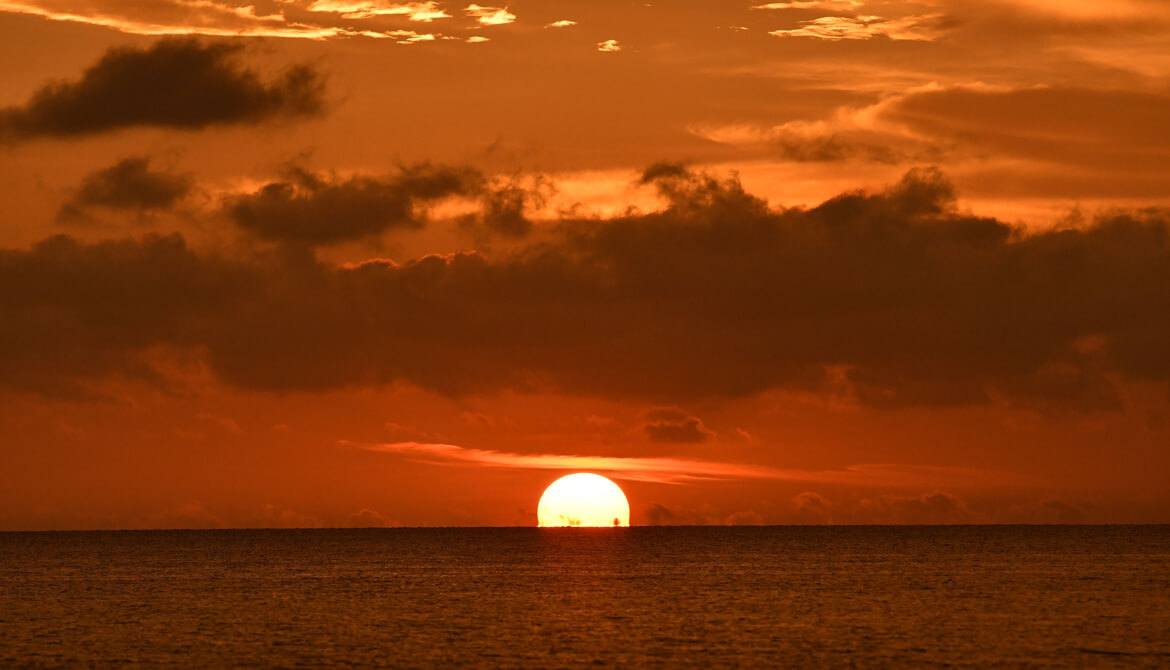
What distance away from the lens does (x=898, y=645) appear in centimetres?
8406

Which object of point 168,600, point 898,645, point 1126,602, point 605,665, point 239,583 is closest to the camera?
point 605,665

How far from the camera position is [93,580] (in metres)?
179

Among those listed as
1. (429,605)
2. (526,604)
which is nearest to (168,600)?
(429,605)

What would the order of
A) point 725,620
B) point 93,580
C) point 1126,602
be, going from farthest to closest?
point 93,580 < point 1126,602 < point 725,620

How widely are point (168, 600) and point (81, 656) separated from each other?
54685 mm

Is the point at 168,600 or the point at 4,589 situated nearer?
the point at 168,600

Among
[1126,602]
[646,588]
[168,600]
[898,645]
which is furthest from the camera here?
[646,588]

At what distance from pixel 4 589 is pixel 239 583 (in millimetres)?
26425

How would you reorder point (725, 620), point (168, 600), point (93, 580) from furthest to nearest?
point (93, 580), point (168, 600), point (725, 620)

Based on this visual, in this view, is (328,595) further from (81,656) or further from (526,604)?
(81,656)

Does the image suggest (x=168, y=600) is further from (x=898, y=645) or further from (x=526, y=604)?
(x=898, y=645)

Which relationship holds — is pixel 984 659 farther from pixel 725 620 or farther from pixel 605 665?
pixel 725 620

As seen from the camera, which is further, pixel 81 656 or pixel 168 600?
pixel 168 600

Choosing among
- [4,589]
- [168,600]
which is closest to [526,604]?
[168,600]
